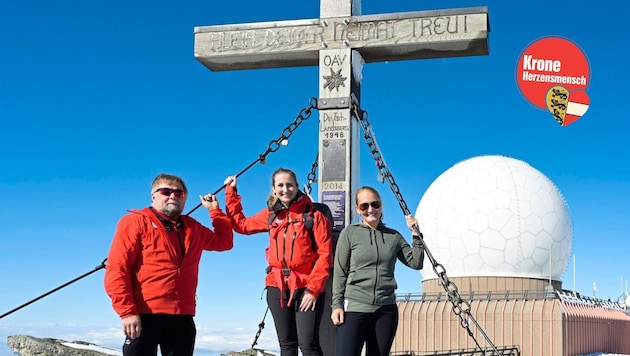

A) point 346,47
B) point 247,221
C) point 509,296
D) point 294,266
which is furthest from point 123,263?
point 509,296

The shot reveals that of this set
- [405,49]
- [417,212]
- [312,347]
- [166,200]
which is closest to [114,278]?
[166,200]

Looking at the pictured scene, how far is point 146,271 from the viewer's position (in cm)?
456

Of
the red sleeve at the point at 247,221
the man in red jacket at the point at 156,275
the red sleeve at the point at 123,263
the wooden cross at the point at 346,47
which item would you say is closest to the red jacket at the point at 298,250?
the red sleeve at the point at 247,221

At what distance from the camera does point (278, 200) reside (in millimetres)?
5910

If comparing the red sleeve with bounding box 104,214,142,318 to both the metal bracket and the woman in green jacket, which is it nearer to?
the woman in green jacket

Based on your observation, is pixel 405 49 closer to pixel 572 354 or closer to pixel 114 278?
pixel 114 278

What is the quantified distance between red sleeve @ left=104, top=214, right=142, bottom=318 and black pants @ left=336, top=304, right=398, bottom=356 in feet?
5.13

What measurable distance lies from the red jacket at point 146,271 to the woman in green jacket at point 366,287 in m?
1.13

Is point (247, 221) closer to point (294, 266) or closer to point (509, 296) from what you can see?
point (294, 266)

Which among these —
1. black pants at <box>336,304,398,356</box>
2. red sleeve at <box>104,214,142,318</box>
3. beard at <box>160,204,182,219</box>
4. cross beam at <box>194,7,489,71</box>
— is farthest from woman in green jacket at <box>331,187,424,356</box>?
cross beam at <box>194,7,489,71</box>

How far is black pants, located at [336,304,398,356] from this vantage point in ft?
17.2

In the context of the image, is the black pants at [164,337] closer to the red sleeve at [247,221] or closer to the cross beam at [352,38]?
the red sleeve at [247,221]

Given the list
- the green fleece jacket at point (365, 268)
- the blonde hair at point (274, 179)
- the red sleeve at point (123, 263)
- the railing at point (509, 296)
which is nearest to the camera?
the red sleeve at point (123, 263)

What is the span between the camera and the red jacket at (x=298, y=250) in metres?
5.56
